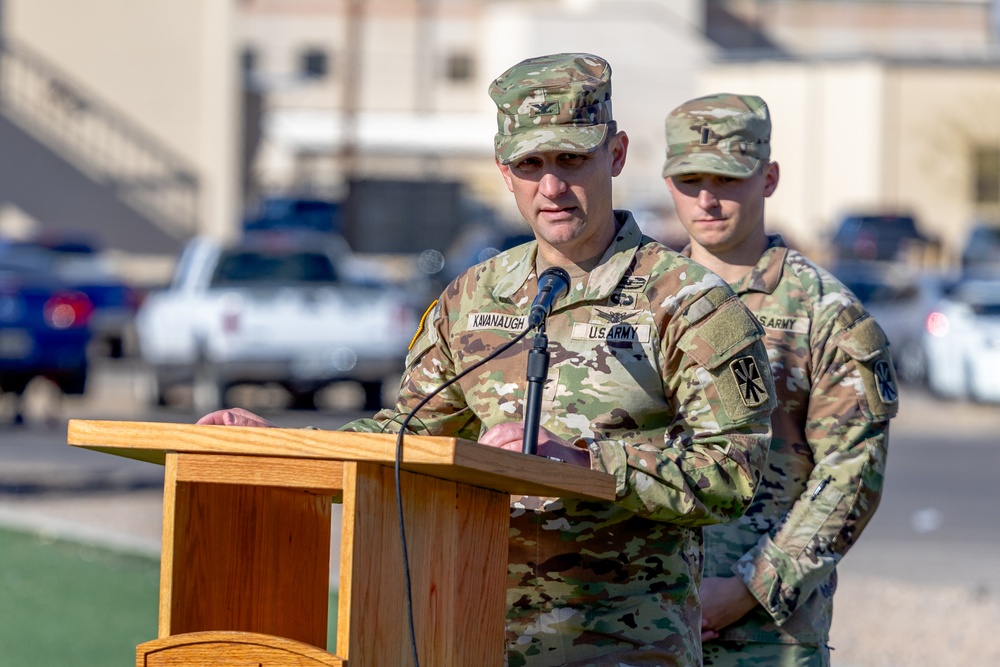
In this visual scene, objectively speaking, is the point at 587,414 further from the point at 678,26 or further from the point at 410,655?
the point at 678,26

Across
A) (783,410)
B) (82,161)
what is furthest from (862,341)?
(82,161)

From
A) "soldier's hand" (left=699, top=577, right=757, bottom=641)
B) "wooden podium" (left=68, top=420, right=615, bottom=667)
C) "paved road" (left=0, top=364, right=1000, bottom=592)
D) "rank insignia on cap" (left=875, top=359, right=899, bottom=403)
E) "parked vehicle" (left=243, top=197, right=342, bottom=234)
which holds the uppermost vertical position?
"parked vehicle" (left=243, top=197, right=342, bottom=234)

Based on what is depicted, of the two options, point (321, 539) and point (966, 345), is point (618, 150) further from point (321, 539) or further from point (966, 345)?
point (966, 345)

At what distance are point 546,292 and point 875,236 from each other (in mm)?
37816

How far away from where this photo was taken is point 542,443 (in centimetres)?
300

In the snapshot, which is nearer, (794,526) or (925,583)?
(794,526)

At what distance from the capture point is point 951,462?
53.4 ft

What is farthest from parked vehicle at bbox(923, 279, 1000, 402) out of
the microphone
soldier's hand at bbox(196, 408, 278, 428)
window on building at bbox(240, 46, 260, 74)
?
window on building at bbox(240, 46, 260, 74)

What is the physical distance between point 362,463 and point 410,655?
1.20 ft

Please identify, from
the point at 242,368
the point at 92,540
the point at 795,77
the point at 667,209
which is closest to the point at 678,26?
the point at 795,77

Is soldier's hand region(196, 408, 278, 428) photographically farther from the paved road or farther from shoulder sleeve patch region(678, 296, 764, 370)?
the paved road

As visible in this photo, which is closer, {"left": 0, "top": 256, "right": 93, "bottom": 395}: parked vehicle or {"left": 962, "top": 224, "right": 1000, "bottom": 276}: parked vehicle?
{"left": 0, "top": 256, "right": 93, "bottom": 395}: parked vehicle

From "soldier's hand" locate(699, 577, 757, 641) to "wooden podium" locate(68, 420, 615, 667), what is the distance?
109 cm

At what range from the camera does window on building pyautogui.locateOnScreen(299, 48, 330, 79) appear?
70375mm
